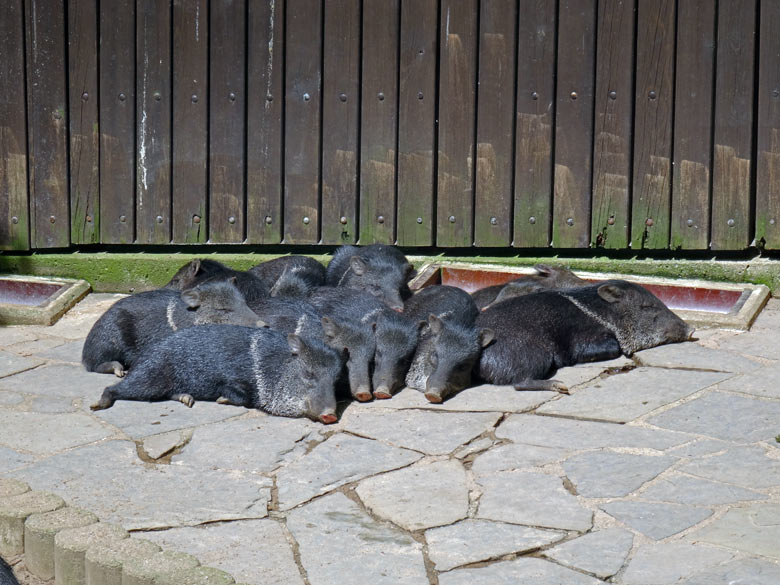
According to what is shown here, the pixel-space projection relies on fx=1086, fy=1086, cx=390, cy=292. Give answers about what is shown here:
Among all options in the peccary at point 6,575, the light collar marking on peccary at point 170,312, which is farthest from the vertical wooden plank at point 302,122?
the peccary at point 6,575

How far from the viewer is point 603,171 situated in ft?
23.9

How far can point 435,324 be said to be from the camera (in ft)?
19.2

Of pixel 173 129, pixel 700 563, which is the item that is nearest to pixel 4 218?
pixel 173 129

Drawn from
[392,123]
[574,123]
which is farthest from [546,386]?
[392,123]

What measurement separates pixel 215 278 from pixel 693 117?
129 inches

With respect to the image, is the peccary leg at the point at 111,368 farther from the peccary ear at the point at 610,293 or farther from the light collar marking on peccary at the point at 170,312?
the peccary ear at the point at 610,293

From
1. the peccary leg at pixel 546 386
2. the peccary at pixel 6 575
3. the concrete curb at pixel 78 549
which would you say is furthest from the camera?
the peccary leg at pixel 546 386

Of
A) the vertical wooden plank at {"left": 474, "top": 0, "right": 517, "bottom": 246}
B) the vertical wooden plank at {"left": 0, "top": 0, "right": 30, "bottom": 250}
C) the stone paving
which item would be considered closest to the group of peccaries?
the stone paving

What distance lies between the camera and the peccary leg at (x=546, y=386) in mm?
5594

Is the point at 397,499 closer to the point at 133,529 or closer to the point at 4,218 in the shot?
the point at 133,529

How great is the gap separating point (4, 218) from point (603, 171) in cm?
430

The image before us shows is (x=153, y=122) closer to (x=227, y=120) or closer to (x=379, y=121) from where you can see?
(x=227, y=120)

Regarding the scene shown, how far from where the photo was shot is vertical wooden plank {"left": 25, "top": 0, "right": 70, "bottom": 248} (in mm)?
7648

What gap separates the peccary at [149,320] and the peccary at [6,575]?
2.28m
